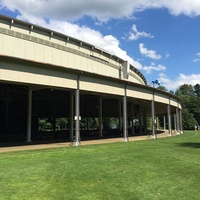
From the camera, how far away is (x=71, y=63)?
3497cm

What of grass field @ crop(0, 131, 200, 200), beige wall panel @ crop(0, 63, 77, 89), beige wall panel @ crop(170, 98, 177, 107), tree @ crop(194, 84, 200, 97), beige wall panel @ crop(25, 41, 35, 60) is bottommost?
grass field @ crop(0, 131, 200, 200)

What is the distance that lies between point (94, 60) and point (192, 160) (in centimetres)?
2709

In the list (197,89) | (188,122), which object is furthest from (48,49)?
(197,89)

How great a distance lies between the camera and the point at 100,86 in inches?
1013

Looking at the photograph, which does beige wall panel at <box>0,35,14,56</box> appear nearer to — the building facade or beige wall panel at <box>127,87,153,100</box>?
the building facade

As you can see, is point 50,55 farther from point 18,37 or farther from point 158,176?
point 158,176

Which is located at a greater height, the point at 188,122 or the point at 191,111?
the point at 191,111

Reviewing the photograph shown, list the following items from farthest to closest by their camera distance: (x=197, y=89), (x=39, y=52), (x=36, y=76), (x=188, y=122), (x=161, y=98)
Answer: (x=197, y=89), (x=188, y=122), (x=161, y=98), (x=39, y=52), (x=36, y=76)

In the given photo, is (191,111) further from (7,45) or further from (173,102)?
(7,45)

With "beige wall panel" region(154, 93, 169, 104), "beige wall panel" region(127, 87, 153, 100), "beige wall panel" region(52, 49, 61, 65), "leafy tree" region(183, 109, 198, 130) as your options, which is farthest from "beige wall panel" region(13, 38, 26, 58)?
"leafy tree" region(183, 109, 198, 130)

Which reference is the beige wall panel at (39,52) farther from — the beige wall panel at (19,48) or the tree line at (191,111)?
the tree line at (191,111)

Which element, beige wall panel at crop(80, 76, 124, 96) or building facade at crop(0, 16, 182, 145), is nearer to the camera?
building facade at crop(0, 16, 182, 145)

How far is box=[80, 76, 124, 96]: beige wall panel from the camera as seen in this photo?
78.8 feet

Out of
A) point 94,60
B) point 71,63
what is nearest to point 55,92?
point 71,63
